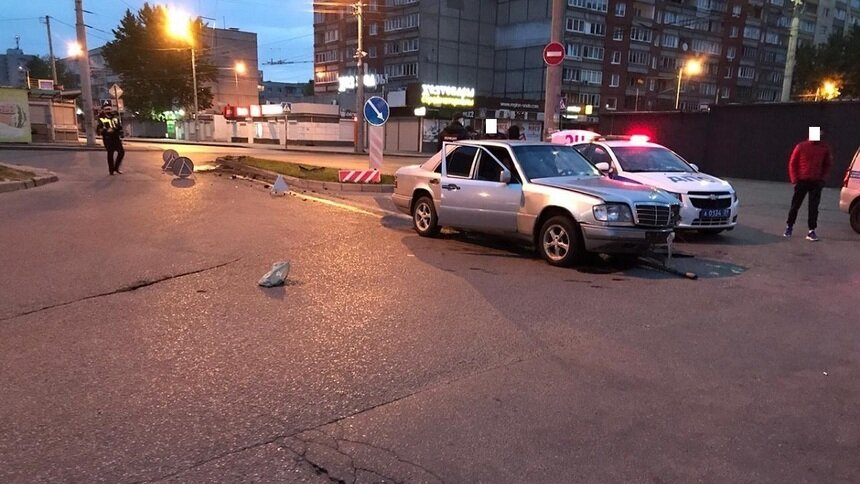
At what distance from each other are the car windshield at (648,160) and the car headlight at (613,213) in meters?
3.84

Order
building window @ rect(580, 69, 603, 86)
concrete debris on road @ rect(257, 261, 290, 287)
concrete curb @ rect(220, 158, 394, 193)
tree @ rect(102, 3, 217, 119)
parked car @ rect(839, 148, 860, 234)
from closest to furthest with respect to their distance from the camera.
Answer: concrete debris on road @ rect(257, 261, 290, 287), parked car @ rect(839, 148, 860, 234), concrete curb @ rect(220, 158, 394, 193), tree @ rect(102, 3, 217, 119), building window @ rect(580, 69, 603, 86)

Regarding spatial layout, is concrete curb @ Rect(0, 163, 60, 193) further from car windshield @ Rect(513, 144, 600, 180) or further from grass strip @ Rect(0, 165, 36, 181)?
car windshield @ Rect(513, 144, 600, 180)

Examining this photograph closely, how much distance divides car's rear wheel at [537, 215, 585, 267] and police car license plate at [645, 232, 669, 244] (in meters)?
0.80

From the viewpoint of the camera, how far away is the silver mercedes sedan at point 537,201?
752cm

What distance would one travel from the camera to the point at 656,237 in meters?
7.61

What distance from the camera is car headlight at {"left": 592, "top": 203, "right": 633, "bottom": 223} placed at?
294 inches

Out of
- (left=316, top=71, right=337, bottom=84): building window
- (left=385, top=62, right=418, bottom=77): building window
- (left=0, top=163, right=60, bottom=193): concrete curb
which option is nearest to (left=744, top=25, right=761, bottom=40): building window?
(left=385, top=62, right=418, bottom=77): building window

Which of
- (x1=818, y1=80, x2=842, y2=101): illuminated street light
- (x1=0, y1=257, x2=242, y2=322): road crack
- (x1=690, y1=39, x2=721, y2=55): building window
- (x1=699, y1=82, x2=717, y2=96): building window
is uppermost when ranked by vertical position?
(x1=690, y1=39, x2=721, y2=55): building window

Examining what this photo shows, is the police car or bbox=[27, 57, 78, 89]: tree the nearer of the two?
the police car

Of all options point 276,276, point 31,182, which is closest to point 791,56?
point 276,276

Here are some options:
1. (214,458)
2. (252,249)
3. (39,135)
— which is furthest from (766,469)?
(39,135)

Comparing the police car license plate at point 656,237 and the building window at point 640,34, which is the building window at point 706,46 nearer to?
the building window at point 640,34

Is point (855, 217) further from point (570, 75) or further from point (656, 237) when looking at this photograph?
point (570, 75)

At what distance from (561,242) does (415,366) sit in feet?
12.9
